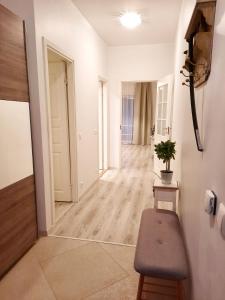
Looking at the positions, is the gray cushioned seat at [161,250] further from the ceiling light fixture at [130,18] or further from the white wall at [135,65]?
the white wall at [135,65]

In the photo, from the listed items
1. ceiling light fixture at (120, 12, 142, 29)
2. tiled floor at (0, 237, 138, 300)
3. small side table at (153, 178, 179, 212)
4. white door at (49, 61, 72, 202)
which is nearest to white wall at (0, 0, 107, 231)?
white door at (49, 61, 72, 202)

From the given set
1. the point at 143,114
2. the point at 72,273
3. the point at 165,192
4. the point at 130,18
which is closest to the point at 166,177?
the point at 165,192

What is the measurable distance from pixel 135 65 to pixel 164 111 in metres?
1.46

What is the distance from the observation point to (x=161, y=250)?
146 centimetres

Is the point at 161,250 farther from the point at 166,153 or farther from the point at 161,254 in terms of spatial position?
the point at 166,153

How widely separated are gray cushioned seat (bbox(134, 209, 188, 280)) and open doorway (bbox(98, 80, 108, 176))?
3.18m

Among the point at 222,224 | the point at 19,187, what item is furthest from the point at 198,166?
the point at 19,187

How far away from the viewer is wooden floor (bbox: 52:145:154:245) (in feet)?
8.28

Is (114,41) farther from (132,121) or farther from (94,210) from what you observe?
(132,121)

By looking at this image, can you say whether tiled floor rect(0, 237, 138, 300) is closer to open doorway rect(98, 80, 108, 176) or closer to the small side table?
the small side table

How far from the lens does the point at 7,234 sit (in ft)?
6.17

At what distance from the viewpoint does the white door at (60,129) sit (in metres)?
3.04

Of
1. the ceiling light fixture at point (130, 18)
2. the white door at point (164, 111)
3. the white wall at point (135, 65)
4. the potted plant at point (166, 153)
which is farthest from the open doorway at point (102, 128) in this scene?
the potted plant at point (166, 153)

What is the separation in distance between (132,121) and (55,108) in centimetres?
627
